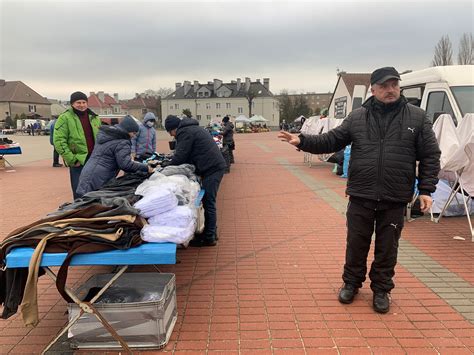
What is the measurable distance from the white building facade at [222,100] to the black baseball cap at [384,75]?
79.6m

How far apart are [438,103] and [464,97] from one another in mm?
475

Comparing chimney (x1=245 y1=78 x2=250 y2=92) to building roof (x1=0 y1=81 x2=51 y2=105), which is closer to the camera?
building roof (x1=0 y1=81 x2=51 y2=105)

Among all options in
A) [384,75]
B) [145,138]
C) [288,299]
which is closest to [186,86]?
[145,138]

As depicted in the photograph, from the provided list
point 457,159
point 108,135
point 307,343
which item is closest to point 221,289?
point 307,343

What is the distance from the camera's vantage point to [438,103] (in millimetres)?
8023

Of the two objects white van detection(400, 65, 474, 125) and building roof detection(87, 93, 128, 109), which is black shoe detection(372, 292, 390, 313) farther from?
building roof detection(87, 93, 128, 109)

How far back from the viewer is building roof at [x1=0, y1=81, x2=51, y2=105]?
78.2 m

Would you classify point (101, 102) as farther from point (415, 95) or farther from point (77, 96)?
point (77, 96)

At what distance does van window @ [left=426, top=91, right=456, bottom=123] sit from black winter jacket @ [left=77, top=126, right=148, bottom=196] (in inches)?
251

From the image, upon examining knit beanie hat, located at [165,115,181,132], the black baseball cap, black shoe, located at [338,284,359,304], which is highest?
the black baseball cap

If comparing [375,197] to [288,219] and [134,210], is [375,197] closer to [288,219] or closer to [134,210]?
[134,210]

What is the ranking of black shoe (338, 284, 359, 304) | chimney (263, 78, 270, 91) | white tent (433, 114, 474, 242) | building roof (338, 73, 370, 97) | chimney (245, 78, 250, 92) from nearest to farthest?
black shoe (338, 284, 359, 304) → white tent (433, 114, 474, 242) → building roof (338, 73, 370, 97) → chimney (245, 78, 250, 92) → chimney (263, 78, 270, 91)

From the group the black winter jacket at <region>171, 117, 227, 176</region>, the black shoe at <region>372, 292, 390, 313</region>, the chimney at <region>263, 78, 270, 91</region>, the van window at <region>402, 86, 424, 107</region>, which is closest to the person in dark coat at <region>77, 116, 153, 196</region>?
the black winter jacket at <region>171, 117, 227, 176</region>

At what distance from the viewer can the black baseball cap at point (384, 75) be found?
3.04 metres
